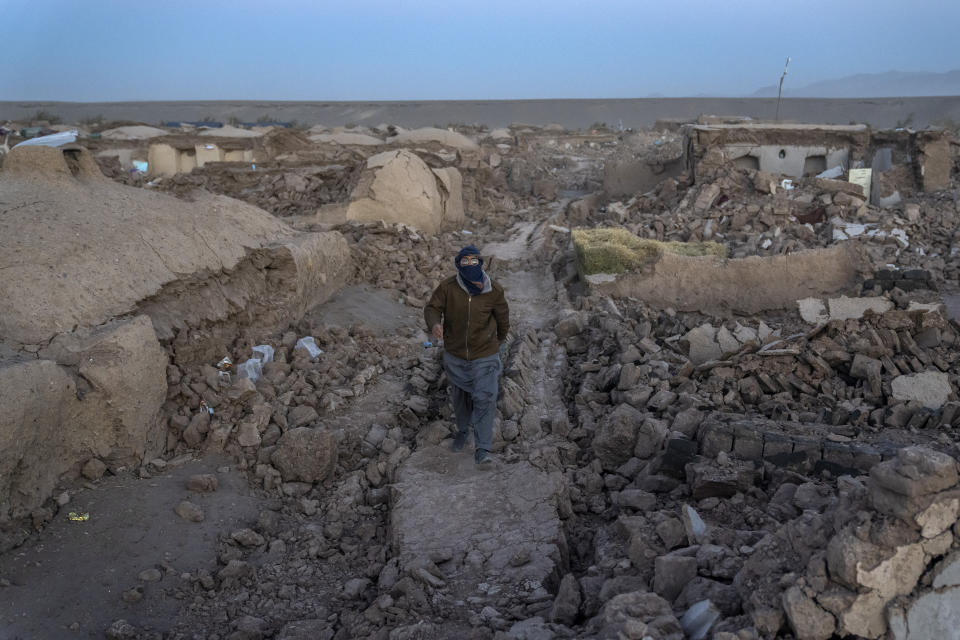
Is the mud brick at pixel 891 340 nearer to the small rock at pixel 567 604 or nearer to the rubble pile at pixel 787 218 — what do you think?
the rubble pile at pixel 787 218

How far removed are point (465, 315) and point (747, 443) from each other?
6.40ft

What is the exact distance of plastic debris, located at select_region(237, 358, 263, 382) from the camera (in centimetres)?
583

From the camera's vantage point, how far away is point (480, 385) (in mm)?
5008

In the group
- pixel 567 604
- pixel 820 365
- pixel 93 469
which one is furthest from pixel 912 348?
pixel 93 469

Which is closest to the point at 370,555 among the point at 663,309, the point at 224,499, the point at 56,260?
the point at 224,499

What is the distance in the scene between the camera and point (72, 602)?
3510mm

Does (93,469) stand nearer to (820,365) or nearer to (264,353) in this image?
(264,353)

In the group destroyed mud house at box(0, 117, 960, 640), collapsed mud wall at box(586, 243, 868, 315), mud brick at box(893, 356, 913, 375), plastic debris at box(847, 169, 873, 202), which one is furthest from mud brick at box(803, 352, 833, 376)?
plastic debris at box(847, 169, 873, 202)

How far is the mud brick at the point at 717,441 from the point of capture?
459cm

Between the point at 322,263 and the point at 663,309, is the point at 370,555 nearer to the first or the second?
the point at 322,263

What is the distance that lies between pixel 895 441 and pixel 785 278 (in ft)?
15.5

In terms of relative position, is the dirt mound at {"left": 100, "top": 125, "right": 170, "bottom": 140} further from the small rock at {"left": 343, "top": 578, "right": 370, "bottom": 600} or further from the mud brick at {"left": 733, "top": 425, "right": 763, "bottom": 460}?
the mud brick at {"left": 733, "top": 425, "right": 763, "bottom": 460}

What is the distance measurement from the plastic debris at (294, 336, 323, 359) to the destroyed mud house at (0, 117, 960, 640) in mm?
45

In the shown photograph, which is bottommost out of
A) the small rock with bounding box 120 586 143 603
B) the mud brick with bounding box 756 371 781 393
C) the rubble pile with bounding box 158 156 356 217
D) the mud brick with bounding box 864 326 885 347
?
the small rock with bounding box 120 586 143 603
